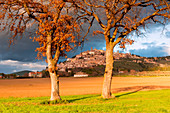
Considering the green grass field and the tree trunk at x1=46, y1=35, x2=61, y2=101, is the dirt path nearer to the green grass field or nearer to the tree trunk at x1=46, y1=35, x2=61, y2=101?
the tree trunk at x1=46, y1=35, x2=61, y2=101

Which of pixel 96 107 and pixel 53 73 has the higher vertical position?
pixel 53 73

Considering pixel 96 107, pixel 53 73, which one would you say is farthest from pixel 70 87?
pixel 96 107

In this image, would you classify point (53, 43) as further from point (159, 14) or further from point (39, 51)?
point (159, 14)

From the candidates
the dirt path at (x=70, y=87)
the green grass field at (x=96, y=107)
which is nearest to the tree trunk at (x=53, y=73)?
the green grass field at (x=96, y=107)

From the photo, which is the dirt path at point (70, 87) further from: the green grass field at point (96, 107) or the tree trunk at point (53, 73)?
the green grass field at point (96, 107)

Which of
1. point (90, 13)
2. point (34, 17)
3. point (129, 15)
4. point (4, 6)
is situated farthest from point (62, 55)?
point (129, 15)

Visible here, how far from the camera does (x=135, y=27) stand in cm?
2356

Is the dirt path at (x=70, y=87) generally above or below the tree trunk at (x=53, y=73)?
below

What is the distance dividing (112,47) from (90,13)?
515 centimetres

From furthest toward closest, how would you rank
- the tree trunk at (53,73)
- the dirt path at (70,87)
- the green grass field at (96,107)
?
the dirt path at (70,87), the tree trunk at (53,73), the green grass field at (96,107)

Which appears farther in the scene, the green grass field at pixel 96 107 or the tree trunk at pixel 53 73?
the tree trunk at pixel 53 73

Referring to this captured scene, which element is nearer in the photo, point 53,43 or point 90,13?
point 53,43

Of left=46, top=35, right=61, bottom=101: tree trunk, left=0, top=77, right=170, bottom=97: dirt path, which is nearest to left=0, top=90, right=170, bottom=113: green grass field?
left=46, top=35, right=61, bottom=101: tree trunk

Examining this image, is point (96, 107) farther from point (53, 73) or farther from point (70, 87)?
point (70, 87)
